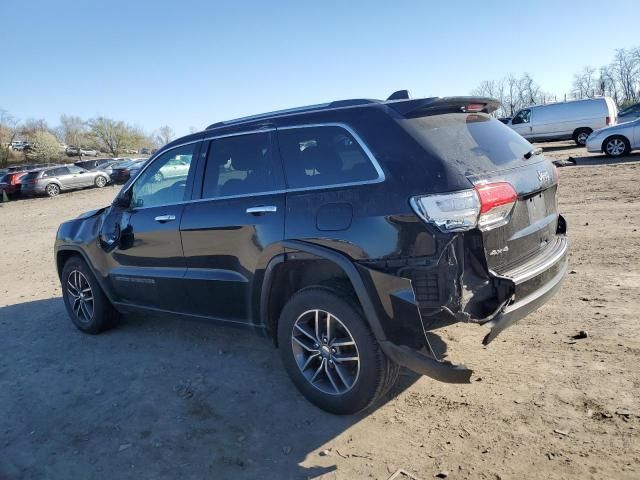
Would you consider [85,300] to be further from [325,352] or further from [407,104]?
[407,104]

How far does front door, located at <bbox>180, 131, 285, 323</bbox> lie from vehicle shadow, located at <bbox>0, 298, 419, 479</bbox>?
1.92ft

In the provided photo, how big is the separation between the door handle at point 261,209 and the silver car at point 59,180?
2630 centimetres

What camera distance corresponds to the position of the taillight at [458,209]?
9.42 ft

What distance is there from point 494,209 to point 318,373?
5.18ft

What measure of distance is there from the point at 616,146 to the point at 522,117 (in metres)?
9.05

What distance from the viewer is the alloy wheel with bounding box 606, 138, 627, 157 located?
50.6 feet

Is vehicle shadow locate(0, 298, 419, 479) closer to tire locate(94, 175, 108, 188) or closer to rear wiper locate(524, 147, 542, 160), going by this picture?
rear wiper locate(524, 147, 542, 160)

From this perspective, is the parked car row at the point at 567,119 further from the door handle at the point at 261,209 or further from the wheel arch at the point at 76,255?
the door handle at the point at 261,209

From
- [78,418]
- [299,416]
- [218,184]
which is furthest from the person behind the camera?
[218,184]

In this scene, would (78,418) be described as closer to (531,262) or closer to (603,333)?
(531,262)

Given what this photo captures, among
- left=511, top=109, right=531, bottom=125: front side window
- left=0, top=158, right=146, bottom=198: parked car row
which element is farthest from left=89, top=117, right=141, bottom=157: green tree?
left=511, top=109, right=531, bottom=125: front side window

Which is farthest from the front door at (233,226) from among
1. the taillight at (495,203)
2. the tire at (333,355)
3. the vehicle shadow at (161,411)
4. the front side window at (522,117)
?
the front side window at (522,117)

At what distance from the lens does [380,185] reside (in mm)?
3074

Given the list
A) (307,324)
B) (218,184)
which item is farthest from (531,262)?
(218,184)
